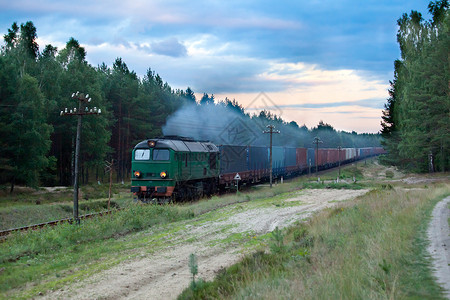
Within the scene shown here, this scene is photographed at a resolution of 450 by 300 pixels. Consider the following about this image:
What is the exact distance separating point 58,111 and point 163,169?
27345mm

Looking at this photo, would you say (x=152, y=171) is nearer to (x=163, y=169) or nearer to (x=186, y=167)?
(x=163, y=169)

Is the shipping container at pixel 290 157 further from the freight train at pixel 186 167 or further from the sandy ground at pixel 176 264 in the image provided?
the sandy ground at pixel 176 264

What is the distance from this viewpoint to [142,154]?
25.8 m

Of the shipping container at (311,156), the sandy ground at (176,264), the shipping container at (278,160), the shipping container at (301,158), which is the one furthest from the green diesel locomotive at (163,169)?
the shipping container at (311,156)

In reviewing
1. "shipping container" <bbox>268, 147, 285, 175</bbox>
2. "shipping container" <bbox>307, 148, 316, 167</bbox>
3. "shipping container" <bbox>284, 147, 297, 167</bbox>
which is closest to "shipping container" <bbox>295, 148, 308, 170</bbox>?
"shipping container" <bbox>307, 148, 316, 167</bbox>

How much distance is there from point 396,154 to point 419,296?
54.4 metres

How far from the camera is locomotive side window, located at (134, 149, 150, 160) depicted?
25612 millimetres

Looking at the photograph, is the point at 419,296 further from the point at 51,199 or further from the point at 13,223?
the point at 51,199

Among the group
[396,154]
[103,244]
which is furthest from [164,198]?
[396,154]

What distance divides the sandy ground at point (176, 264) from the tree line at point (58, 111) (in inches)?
942

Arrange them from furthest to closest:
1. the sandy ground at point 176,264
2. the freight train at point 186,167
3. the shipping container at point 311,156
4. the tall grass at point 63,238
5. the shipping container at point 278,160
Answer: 1. the shipping container at point 311,156
2. the shipping container at point 278,160
3. the freight train at point 186,167
4. the tall grass at point 63,238
5. the sandy ground at point 176,264

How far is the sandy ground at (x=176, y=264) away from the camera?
873cm

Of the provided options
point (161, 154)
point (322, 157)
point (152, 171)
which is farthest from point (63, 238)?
point (322, 157)

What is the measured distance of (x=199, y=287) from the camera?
7801 millimetres
